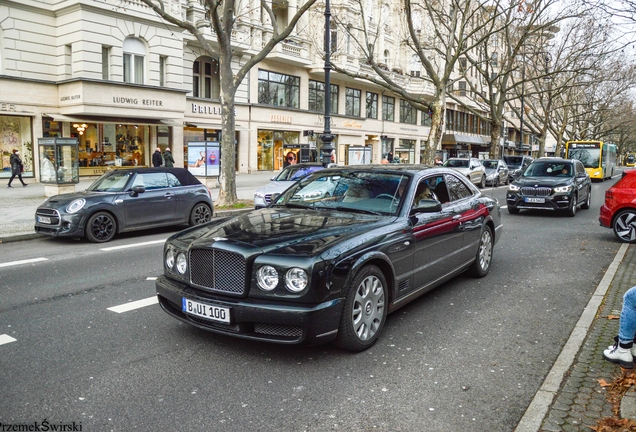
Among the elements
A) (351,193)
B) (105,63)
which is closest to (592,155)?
(105,63)

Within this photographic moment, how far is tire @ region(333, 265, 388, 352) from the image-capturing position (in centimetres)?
430

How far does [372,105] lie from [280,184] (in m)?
32.4

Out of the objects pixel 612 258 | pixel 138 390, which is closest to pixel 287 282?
pixel 138 390

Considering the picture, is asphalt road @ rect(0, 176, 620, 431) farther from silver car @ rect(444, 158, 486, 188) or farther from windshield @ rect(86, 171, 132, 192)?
silver car @ rect(444, 158, 486, 188)

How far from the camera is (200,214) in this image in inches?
498

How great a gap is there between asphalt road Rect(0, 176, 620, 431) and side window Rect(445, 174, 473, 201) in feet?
3.88

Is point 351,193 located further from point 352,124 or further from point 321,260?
point 352,124

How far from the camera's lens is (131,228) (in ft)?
36.3

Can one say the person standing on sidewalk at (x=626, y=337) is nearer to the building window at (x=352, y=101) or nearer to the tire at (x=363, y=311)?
the tire at (x=363, y=311)

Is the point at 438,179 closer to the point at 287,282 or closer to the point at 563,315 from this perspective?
the point at 563,315

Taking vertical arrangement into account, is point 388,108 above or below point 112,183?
above

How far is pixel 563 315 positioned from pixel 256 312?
141 inches

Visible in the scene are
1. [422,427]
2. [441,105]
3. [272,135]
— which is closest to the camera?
[422,427]

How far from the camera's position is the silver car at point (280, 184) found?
46.1 ft
